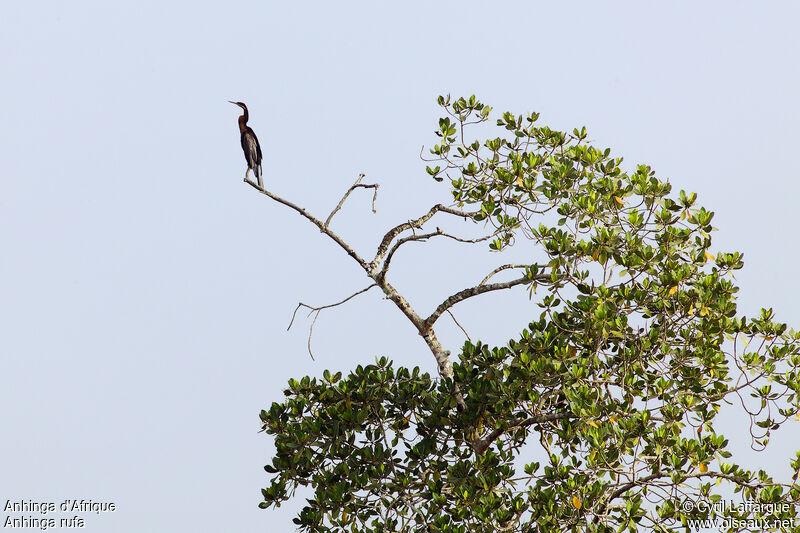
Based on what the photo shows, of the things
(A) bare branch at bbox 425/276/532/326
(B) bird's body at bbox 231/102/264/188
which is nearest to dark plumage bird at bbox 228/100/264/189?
(B) bird's body at bbox 231/102/264/188

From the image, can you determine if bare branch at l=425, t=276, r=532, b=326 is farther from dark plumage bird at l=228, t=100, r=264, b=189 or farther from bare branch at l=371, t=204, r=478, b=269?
dark plumage bird at l=228, t=100, r=264, b=189

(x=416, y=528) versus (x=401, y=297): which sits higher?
(x=401, y=297)

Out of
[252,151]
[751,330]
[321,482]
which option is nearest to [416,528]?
[321,482]

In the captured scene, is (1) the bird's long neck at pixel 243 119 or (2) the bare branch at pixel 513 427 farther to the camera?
(1) the bird's long neck at pixel 243 119

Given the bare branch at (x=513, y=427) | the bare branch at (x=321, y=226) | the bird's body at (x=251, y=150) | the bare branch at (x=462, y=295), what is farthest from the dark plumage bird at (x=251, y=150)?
the bare branch at (x=513, y=427)

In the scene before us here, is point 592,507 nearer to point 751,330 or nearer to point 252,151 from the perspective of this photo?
point 751,330

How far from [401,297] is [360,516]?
6.54ft

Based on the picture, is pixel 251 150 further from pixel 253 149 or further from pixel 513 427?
pixel 513 427

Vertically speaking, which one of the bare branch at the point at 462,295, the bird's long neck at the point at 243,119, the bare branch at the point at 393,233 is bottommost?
the bare branch at the point at 462,295

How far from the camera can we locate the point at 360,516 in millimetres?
7879

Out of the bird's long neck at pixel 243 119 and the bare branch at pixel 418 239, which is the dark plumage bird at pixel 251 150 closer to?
the bird's long neck at pixel 243 119

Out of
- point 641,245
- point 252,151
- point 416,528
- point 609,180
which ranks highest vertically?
point 252,151

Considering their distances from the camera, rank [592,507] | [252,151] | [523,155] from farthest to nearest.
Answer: [252,151] → [523,155] → [592,507]

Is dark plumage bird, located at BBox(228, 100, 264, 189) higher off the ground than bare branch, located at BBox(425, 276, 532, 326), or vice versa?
dark plumage bird, located at BBox(228, 100, 264, 189)
